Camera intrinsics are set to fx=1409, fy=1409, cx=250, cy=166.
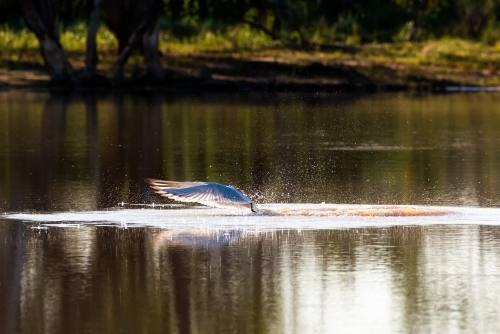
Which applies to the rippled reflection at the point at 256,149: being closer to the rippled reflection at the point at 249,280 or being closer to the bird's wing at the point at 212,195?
the bird's wing at the point at 212,195

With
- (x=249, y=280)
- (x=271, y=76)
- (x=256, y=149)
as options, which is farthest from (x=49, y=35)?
(x=249, y=280)

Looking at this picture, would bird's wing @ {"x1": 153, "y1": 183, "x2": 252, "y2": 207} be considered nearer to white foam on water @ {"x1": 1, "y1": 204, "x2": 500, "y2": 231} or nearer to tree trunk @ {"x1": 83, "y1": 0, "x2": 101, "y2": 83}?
white foam on water @ {"x1": 1, "y1": 204, "x2": 500, "y2": 231}

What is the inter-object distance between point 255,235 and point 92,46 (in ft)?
88.7

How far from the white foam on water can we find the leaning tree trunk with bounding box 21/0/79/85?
84.8ft

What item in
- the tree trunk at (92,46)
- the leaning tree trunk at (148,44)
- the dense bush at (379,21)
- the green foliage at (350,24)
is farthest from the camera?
the dense bush at (379,21)

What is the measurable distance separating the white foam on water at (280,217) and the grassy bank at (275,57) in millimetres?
25265

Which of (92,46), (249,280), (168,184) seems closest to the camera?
(249,280)

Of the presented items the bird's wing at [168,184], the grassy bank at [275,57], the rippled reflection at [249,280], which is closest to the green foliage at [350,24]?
the grassy bank at [275,57]

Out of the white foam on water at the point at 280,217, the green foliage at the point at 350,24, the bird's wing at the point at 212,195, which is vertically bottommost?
the white foam on water at the point at 280,217

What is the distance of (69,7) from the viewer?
4409 centimetres

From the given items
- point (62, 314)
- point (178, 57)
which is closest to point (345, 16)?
point (178, 57)

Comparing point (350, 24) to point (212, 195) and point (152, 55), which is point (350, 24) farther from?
point (212, 195)

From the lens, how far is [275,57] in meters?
45.4

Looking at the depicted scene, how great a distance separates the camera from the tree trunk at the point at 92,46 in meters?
37.7
